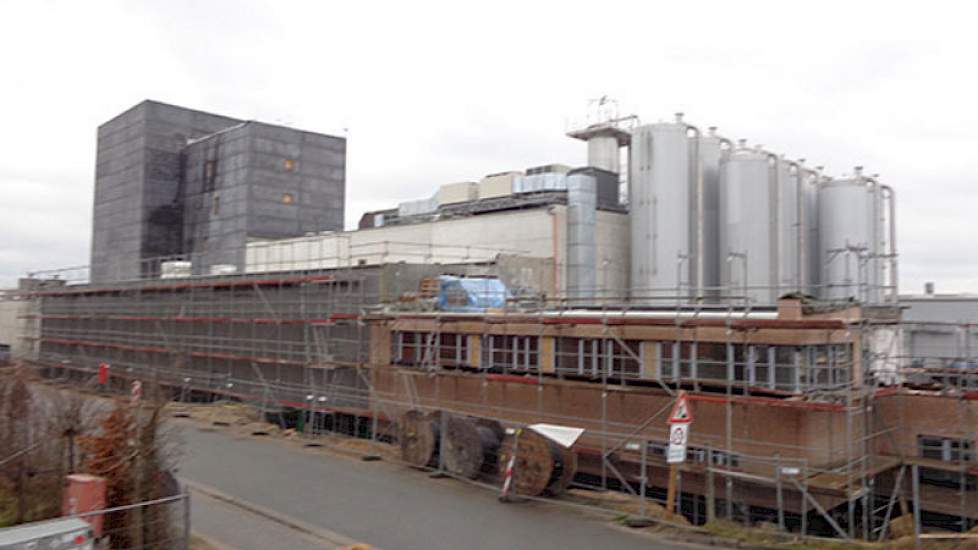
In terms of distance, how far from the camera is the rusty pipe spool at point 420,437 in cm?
1798

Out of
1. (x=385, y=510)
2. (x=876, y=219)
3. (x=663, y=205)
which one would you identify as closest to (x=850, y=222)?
(x=876, y=219)

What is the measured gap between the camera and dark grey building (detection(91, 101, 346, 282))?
6219 cm

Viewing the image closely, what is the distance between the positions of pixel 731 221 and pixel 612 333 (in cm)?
1679

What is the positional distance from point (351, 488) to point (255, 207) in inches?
1916

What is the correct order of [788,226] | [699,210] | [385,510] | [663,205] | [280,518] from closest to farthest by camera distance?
[280,518], [385,510], [663,205], [699,210], [788,226]

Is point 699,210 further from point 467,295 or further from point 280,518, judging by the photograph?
point 280,518

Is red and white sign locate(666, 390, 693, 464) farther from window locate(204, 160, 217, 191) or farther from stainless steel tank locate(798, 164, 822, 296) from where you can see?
window locate(204, 160, 217, 191)

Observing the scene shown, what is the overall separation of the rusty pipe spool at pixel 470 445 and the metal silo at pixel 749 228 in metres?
19.0

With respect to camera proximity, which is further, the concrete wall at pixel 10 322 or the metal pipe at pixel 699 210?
the concrete wall at pixel 10 322

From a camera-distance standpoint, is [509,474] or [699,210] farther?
[699,210]

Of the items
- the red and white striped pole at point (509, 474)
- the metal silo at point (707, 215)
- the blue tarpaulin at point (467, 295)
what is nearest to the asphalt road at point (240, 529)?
the red and white striped pole at point (509, 474)

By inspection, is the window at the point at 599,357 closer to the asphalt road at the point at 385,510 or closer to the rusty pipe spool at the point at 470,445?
the rusty pipe spool at the point at 470,445

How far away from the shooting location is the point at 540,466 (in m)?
15.2

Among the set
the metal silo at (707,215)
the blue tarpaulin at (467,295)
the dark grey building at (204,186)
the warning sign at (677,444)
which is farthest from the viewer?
the dark grey building at (204,186)
